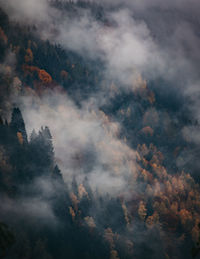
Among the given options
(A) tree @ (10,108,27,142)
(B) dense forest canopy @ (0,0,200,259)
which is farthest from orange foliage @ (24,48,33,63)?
(A) tree @ (10,108,27,142)

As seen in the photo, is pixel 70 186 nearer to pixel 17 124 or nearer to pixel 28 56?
pixel 17 124

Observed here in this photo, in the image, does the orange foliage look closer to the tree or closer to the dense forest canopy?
the dense forest canopy

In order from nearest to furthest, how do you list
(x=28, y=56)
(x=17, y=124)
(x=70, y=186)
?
(x=17, y=124) < (x=70, y=186) < (x=28, y=56)

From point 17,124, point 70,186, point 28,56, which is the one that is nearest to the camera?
point 17,124

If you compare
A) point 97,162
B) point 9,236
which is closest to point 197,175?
point 97,162

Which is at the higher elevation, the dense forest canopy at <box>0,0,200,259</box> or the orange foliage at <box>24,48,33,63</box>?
the orange foliage at <box>24,48,33,63</box>

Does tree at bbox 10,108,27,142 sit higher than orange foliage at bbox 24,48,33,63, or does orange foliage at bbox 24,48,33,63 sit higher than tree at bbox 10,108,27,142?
orange foliage at bbox 24,48,33,63

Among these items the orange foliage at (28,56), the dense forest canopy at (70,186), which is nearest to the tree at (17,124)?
the dense forest canopy at (70,186)

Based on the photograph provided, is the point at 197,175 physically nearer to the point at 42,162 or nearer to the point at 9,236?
the point at 42,162

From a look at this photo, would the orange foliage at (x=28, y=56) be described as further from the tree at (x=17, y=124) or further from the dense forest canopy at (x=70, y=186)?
the tree at (x=17, y=124)

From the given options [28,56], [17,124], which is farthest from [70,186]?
[28,56]

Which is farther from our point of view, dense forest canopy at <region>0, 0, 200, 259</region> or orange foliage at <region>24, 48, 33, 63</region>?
orange foliage at <region>24, 48, 33, 63</region>
